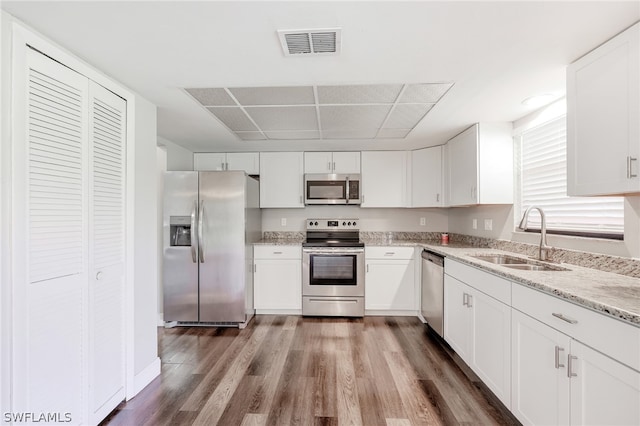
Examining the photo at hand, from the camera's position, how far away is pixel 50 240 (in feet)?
4.65

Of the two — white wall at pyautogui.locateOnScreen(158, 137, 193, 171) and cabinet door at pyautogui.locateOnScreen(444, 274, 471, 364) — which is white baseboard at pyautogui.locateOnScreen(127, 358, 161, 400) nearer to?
white wall at pyautogui.locateOnScreen(158, 137, 193, 171)

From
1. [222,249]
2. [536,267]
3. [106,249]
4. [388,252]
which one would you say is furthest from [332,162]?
[106,249]

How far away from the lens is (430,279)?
308 centimetres

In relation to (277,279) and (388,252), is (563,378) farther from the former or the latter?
(277,279)

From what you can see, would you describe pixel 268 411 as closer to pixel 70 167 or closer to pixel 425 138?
pixel 70 167

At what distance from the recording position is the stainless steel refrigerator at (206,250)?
3.15m

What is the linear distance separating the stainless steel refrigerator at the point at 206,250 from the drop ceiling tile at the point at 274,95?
1.13 m

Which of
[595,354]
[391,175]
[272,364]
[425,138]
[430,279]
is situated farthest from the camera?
[391,175]

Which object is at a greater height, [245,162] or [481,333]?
[245,162]

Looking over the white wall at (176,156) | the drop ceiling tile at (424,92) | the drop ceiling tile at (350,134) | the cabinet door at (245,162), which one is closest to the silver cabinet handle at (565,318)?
the drop ceiling tile at (424,92)

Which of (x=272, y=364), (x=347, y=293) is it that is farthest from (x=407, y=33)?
(x=347, y=293)

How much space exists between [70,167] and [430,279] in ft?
10.4

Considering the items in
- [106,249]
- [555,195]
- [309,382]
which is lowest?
[309,382]

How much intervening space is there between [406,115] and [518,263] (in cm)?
158
